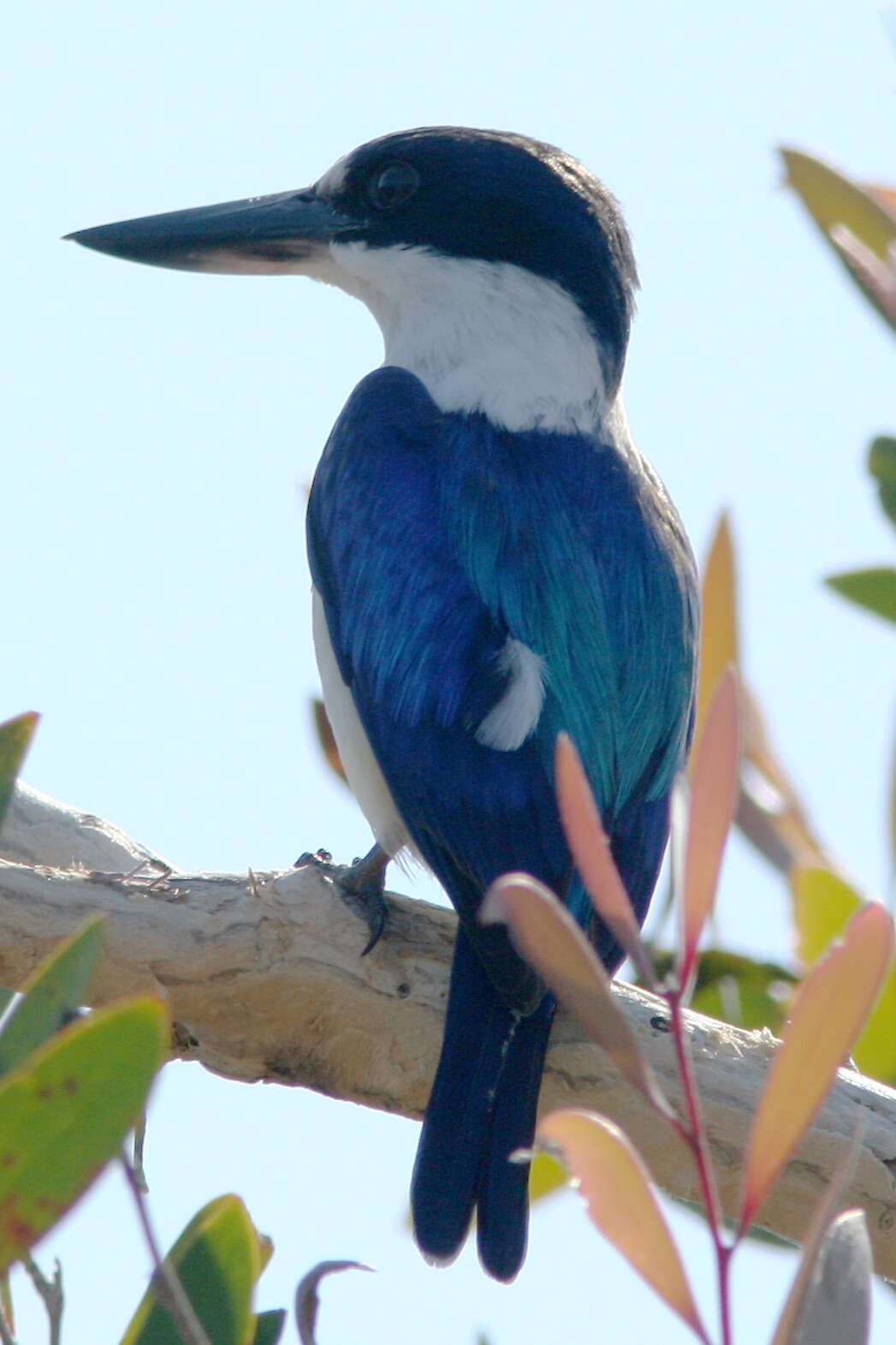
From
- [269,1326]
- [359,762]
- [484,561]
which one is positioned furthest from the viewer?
[359,762]

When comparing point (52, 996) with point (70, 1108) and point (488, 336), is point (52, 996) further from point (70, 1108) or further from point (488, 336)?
point (488, 336)

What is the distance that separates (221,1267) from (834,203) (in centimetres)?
159

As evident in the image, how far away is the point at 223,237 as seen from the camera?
4.28m

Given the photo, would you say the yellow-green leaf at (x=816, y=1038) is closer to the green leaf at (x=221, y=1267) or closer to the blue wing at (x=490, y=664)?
the green leaf at (x=221, y=1267)

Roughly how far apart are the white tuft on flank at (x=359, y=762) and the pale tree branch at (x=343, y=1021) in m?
0.33

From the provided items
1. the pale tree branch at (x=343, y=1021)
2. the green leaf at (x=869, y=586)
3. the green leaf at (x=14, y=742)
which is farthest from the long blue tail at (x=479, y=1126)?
the green leaf at (x=14, y=742)

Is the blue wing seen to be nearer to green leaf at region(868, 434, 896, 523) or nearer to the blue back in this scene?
the blue back

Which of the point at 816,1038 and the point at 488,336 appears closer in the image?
the point at 816,1038

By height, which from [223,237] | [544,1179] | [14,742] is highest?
[223,237]

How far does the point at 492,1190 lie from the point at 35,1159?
5.08 feet

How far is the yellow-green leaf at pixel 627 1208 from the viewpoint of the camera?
1149 millimetres

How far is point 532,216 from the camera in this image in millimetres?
3846

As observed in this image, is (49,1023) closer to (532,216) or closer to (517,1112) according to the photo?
(517,1112)

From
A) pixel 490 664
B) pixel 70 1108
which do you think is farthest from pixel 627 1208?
pixel 490 664
